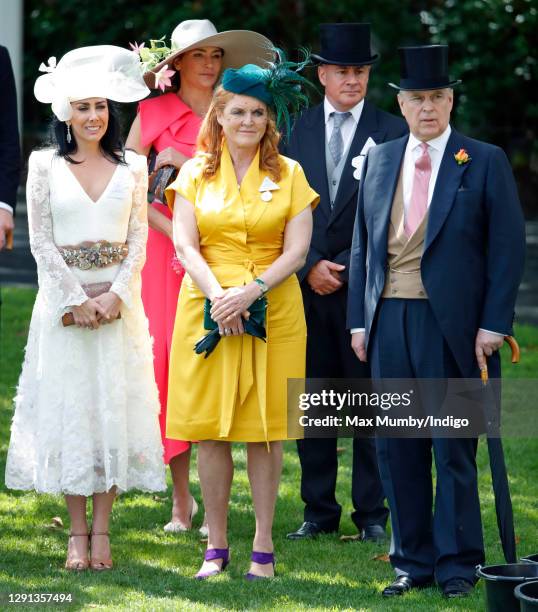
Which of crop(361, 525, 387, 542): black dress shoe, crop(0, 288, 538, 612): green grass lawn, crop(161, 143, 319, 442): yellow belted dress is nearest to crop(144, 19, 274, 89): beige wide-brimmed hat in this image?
crop(161, 143, 319, 442): yellow belted dress

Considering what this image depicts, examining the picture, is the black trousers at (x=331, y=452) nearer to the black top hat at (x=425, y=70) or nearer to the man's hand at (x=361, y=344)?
the man's hand at (x=361, y=344)

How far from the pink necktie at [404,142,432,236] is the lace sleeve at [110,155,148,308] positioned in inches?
50.8

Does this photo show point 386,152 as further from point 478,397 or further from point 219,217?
point 478,397

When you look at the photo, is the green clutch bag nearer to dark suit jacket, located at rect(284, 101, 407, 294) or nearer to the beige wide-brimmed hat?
dark suit jacket, located at rect(284, 101, 407, 294)

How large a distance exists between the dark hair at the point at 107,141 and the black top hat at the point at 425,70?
1.38 meters

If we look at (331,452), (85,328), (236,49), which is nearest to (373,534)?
(331,452)

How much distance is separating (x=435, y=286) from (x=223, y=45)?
1970 mm

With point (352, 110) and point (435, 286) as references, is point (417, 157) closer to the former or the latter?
point (435, 286)

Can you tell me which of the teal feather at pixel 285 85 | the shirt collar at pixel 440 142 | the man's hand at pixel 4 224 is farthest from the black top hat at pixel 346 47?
the man's hand at pixel 4 224

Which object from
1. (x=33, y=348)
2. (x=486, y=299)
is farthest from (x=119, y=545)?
(x=486, y=299)

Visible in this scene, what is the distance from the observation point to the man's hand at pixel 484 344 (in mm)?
5742

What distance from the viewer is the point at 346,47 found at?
270 inches

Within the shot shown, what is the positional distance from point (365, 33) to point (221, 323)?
1.93m

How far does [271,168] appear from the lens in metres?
6.12
